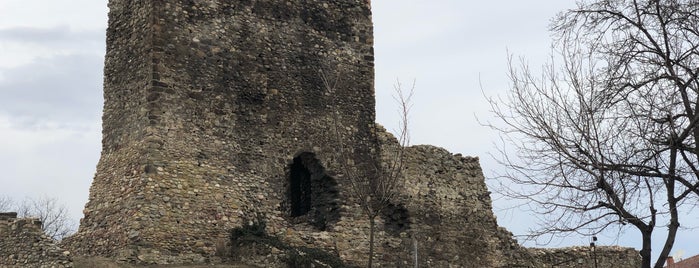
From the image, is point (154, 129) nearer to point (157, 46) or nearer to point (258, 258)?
point (157, 46)

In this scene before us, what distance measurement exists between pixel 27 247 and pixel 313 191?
7.14m

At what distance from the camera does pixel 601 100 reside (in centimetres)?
1389

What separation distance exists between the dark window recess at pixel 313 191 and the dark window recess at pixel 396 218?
1517mm

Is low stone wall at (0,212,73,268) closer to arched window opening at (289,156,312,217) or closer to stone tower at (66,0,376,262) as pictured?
stone tower at (66,0,376,262)

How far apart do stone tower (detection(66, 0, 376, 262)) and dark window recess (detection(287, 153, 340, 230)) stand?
0.23 feet

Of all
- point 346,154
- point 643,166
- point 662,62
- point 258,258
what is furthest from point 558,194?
point 346,154

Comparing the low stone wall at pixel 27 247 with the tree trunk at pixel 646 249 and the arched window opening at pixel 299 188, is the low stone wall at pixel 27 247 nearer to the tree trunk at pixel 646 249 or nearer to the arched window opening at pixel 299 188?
the arched window opening at pixel 299 188

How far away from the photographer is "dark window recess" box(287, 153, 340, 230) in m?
23.7

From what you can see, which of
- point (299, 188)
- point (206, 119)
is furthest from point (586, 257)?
point (206, 119)

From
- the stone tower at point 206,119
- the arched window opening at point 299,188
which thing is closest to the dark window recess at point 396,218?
the stone tower at point 206,119

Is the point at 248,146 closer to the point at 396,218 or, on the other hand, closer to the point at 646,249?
the point at 396,218

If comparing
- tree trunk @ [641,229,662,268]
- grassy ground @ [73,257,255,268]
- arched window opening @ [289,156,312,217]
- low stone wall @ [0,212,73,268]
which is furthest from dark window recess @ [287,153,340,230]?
tree trunk @ [641,229,662,268]

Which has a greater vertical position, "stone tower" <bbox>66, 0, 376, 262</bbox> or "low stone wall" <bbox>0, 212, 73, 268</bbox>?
"stone tower" <bbox>66, 0, 376, 262</bbox>

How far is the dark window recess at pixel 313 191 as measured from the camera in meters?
23.7
